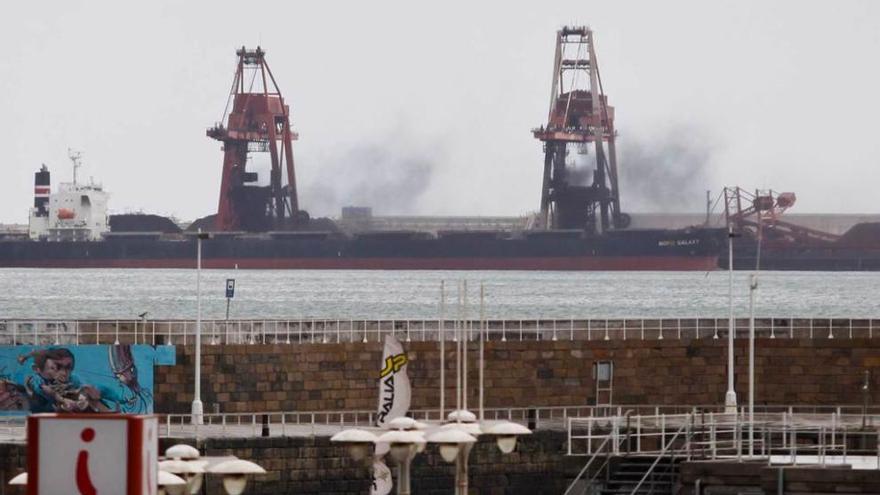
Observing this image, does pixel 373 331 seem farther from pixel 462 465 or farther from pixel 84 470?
pixel 84 470

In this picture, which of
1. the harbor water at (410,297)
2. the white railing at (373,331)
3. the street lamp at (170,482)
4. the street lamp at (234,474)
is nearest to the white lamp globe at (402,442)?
the street lamp at (170,482)

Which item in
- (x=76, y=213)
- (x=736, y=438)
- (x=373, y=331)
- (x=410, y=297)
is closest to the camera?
(x=736, y=438)

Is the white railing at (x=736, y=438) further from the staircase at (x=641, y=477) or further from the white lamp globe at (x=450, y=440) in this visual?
the white lamp globe at (x=450, y=440)

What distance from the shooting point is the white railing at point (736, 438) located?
2550 cm

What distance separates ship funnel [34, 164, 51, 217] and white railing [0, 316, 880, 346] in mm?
144083

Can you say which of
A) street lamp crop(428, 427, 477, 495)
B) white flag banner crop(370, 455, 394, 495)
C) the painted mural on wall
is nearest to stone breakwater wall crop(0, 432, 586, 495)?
white flag banner crop(370, 455, 394, 495)

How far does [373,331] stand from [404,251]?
139 m

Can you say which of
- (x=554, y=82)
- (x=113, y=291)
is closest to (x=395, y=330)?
(x=113, y=291)

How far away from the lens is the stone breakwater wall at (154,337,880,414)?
35.5m

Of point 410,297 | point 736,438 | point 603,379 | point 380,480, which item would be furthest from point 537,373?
point 410,297

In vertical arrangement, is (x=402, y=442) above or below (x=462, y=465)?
above

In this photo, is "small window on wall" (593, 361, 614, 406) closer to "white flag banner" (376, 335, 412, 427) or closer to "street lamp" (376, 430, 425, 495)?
"white flag banner" (376, 335, 412, 427)

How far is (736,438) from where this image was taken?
26.5 metres

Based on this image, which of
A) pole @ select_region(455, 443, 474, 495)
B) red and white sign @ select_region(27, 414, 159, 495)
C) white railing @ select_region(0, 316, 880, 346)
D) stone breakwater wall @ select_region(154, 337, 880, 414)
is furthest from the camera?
white railing @ select_region(0, 316, 880, 346)
